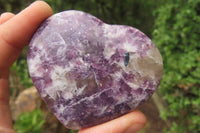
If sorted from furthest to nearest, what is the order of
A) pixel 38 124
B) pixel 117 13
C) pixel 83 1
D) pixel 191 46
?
pixel 117 13
pixel 83 1
pixel 191 46
pixel 38 124

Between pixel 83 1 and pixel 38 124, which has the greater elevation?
pixel 83 1

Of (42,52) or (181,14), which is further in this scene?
(181,14)

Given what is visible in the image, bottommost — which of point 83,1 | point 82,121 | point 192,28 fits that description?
point 82,121

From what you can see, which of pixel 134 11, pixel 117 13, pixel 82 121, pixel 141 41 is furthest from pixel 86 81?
pixel 134 11

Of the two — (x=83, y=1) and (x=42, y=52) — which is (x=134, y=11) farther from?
(x=42, y=52)

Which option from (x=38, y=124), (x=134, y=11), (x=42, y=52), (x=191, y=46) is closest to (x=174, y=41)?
(x=191, y=46)

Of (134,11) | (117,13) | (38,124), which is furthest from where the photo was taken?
(134,11)
